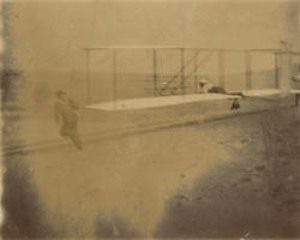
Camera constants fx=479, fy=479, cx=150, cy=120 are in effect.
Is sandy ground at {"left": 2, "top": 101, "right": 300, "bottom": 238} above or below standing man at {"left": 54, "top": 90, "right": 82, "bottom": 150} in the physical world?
below

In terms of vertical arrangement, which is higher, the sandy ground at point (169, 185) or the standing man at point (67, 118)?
the standing man at point (67, 118)

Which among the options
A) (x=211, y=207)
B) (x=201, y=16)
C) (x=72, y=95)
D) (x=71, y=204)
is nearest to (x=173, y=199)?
(x=211, y=207)

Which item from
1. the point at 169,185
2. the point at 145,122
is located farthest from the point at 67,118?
the point at 169,185

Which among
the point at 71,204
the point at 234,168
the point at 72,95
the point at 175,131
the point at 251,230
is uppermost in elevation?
the point at 72,95

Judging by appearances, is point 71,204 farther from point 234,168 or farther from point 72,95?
point 234,168
